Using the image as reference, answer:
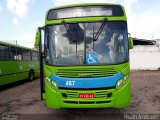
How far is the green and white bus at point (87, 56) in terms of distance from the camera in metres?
6.87

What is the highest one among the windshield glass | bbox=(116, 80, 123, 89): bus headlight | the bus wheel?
the windshield glass

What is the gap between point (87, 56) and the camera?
23.1 ft

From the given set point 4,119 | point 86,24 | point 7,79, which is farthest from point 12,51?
point 86,24

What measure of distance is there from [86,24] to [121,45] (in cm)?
113

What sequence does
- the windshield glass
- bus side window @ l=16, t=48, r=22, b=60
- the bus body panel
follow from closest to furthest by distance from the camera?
the windshield glass < the bus body panel < bus side window @ l=16, t=48, r=22, b=60

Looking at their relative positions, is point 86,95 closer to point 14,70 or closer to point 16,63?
point 14,70

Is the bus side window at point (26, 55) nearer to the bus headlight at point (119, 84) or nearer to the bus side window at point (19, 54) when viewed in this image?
the bus side window at point (19, 54)

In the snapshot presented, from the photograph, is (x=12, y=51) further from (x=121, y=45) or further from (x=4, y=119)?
(x=121, y=45)

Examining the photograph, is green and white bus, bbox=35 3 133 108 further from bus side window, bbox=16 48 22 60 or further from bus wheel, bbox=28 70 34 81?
bus wheel, bbox=28 70 34 81

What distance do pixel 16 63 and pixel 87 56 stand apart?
1007cm

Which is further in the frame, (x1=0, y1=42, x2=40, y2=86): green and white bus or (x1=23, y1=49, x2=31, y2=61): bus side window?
(x1=23, y1=49, x2=31, y2=61): bus side window

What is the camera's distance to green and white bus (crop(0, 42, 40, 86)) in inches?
561

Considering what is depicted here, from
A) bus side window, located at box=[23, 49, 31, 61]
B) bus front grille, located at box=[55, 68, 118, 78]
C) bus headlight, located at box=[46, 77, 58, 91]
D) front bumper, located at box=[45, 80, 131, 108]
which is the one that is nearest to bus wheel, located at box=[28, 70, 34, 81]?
bus side window, located at box=[23, 49, 31, 61]

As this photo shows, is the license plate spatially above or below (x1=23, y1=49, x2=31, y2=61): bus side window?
below
